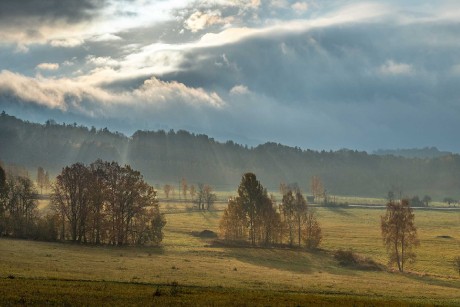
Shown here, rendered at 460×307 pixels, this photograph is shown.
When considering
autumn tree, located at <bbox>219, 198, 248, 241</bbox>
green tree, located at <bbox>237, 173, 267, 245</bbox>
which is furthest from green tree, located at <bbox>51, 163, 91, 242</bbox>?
green tree, located at <bbox>237, 173, 267, 245</bbox>

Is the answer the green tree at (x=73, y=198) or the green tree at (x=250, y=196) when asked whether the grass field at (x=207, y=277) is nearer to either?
the green tree at (x=73, y=198)

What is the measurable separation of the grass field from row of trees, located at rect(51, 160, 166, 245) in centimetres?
973

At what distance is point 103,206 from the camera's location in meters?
115

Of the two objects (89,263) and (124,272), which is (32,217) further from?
(124,272)

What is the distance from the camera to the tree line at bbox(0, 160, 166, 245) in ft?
359

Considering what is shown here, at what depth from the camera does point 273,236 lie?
136625mm


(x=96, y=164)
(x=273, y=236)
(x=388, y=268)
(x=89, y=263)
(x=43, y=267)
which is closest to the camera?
(x=43, y=267)

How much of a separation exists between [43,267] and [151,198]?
57959 mm

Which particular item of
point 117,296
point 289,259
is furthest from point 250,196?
point 117,296

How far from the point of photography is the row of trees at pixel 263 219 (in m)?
134

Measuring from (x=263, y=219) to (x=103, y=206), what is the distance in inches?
1824

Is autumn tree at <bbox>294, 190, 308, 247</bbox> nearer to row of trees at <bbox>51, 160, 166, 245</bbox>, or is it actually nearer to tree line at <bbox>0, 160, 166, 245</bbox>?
tree line at <bbox>0, 160, 166, 245</bbox>

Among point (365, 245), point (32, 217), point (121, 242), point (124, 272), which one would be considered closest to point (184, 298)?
point (124, 272)

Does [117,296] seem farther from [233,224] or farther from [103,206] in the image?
[233,224]
